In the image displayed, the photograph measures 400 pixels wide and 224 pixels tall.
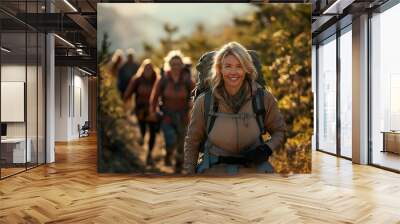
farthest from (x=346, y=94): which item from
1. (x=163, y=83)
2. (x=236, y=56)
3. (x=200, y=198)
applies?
(x=236, y=56)

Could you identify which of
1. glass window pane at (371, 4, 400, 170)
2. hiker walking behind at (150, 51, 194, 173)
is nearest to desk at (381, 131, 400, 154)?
glass window pane at (371, 4, 400, 170)

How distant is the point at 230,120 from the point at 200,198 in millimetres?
2524

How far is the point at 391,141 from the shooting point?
761 cm

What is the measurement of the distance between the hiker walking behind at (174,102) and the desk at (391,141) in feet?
12.7

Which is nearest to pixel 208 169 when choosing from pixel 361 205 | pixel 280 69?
pixel 361 205

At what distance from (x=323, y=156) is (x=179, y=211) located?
21.5ft

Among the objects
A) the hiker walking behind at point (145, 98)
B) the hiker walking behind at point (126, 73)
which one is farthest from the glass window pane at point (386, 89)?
the hiker walking behind at point (126, 73)

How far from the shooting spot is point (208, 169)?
2.89 meters

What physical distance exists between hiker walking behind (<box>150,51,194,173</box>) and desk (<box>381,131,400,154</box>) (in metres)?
3.87

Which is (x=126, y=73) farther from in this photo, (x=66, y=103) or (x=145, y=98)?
(x=66, y=103)

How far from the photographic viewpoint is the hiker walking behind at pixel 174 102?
5.73 meters

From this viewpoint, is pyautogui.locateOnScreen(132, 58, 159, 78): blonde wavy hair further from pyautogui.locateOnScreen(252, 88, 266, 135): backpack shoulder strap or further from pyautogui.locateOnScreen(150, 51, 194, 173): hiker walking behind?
pyautogui.locateOnScreen(252, 88, 266, 135): backpack shoulder strap

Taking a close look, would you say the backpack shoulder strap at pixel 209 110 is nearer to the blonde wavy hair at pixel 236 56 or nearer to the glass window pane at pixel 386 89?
the blonde wavy hair at pixel 236 56

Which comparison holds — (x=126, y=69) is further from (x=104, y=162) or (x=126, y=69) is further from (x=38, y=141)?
(x=38, y=141)
